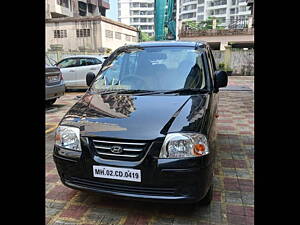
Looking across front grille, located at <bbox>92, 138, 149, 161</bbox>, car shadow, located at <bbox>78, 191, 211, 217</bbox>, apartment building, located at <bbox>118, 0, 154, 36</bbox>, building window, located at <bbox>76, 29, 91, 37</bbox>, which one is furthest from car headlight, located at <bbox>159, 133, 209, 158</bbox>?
apartment building, located at <bbox>118, 0, 154, 36</bbox>

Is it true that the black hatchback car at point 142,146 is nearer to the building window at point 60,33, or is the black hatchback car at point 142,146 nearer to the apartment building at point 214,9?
the building window at point 60,33

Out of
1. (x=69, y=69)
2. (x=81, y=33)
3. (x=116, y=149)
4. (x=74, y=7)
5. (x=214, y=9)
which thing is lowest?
(x=116, y=149)

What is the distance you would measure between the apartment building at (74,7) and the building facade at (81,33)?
2.07 meters

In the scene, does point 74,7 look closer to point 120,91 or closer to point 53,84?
point 53,84

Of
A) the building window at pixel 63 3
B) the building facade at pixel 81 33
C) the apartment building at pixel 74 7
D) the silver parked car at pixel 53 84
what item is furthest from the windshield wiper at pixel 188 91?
the building window at pixel 63 3

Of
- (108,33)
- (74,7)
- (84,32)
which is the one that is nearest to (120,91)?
(84,32)

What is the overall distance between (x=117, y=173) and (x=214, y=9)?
78.5 meters

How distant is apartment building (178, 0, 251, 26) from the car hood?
67010mm

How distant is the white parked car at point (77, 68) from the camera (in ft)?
34.6

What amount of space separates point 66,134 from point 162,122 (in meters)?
0.91

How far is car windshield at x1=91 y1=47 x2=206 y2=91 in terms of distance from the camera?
3.18 metres

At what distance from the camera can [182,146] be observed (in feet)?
7.19
